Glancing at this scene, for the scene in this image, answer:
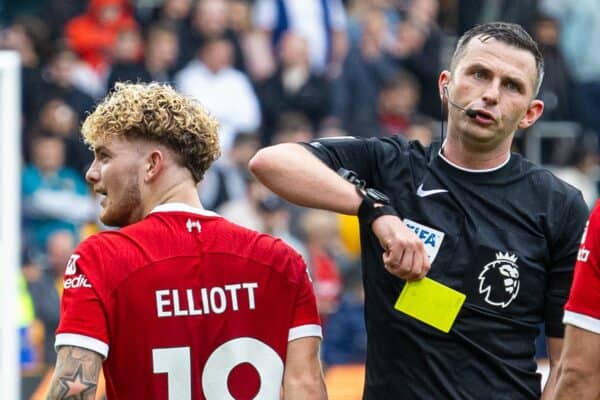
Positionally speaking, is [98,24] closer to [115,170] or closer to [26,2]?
[26,2]

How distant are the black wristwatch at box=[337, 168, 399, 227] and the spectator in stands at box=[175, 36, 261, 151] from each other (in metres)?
8.03

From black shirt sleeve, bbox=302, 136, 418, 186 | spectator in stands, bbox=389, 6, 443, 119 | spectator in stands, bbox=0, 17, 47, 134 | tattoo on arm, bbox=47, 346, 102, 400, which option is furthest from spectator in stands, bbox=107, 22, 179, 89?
tattoo on arm, bbox=47, 346, 102, 400

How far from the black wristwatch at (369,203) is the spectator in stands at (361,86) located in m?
8.37

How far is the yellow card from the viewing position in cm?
462

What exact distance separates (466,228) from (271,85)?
28.1 feet

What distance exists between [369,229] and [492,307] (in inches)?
18.9

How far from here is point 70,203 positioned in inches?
457

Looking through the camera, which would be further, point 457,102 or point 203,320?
point 457,102

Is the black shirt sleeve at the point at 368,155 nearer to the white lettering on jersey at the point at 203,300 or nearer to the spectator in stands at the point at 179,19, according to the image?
the white lettering on jersey at the point at 203,300

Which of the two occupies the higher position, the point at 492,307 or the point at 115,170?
the point at 115,170

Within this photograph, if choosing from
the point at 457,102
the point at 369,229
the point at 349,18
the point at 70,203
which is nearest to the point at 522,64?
the point at 457,102

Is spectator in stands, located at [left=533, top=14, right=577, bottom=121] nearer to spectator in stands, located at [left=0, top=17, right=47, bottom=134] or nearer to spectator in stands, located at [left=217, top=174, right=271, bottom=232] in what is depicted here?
spectator in stands, located at [left=217, top=174, right=271, bottom=232]

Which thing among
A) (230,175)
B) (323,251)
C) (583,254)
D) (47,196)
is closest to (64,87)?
(47,196)

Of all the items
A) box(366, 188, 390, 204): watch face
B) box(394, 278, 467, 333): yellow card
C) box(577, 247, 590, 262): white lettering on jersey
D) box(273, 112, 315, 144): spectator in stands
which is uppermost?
box(366, 188, 390, 204): watch face
